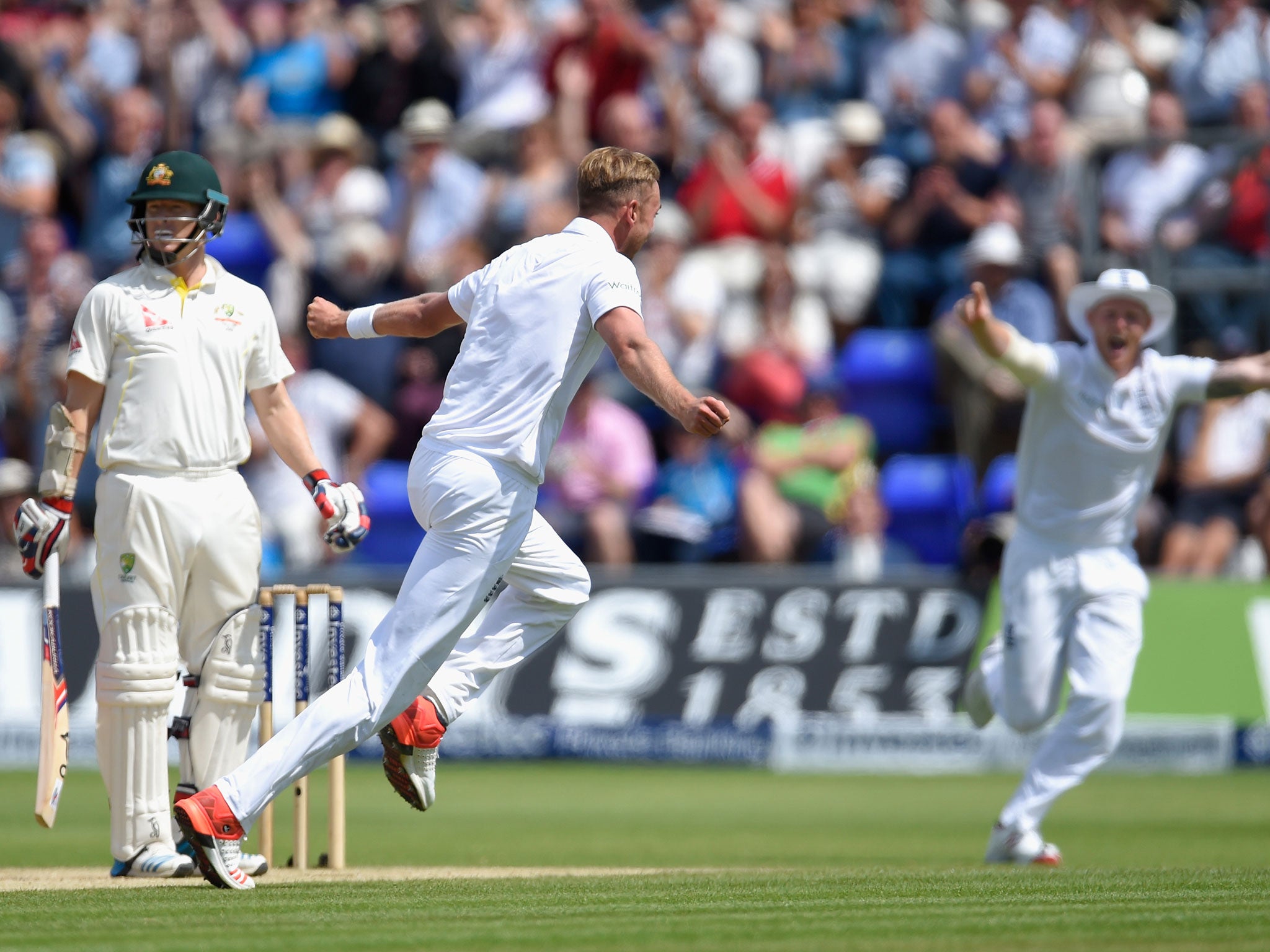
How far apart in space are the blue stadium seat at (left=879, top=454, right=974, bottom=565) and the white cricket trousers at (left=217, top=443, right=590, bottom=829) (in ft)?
24.8

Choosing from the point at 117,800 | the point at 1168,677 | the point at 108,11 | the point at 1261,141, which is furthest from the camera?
the point at 108,11

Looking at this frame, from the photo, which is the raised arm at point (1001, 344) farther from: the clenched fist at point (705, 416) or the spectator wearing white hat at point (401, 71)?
the spectator wearing white hat at point (401, 71)

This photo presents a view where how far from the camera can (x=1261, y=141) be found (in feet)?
41.7

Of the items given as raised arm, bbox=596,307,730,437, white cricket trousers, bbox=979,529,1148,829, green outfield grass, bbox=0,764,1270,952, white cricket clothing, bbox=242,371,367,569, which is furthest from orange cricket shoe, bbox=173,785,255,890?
white cricket clothing, bbox=242,371,367,569

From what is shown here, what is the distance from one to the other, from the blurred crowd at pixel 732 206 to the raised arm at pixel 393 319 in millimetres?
6509

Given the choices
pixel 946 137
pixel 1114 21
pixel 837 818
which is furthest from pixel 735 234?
pixel 837 818

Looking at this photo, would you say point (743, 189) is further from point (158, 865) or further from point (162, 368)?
point (158, 865)

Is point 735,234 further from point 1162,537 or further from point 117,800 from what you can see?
point 117,800

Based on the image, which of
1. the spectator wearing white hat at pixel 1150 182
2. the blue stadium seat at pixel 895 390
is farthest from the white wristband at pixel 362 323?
the spectator wearing white hat at pixel 1150 182

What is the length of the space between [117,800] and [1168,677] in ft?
24.3

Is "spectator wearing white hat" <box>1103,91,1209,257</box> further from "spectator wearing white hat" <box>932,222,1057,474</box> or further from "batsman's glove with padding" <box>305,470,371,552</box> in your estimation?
"batsman's glove with padding" <box>305,470,371,552</box>

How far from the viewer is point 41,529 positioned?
614 centimetres

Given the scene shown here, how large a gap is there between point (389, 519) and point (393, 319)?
750 centimetres

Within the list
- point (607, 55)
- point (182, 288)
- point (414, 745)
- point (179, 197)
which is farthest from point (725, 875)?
point (607, 55)
